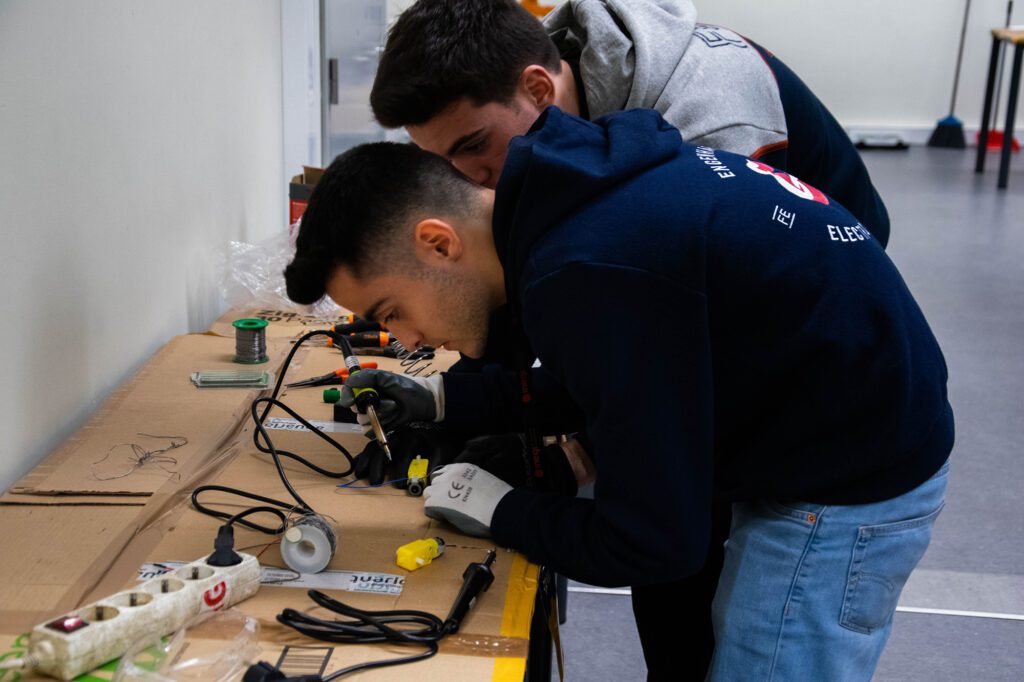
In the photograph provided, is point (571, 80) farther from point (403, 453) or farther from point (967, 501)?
point (967, 501)

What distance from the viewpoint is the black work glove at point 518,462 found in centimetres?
126

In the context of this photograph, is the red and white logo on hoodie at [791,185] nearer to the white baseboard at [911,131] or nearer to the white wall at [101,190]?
the white wall at [101,190]

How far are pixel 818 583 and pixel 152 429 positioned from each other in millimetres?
942

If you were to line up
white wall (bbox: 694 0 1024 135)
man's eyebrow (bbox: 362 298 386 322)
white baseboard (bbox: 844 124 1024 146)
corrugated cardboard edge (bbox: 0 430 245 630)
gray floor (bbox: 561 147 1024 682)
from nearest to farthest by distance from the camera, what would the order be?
corrugated cardboard edge (bbox: 0 430 245 630), man's eyebrow (bbox: 362 298 386 322), gray floor (bbox: 561 147 1024 682), white wall (bbox: 694 0 1024 135), white baseboard (bbox: 844 124 1024 146)

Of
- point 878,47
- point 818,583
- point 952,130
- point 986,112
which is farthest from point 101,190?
A: point 952,130

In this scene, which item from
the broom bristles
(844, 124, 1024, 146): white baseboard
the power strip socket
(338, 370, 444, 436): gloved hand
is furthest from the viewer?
(844, 124, 1024, 146): white baseboard

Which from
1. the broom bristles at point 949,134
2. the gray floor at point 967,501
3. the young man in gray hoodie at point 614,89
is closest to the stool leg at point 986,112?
the broom bristles at point 949,134

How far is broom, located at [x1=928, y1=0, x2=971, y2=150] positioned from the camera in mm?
8242

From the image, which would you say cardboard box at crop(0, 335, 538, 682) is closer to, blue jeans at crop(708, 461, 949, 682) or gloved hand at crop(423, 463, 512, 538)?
gloved hand at crop(423, 463, 512, 538)

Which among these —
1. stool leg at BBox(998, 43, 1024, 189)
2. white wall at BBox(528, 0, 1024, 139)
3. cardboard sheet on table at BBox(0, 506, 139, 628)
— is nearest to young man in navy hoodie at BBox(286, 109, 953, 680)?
cardboard sheet on table at BBox(0, 506, 139, 628)

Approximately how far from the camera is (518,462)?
1.27 m

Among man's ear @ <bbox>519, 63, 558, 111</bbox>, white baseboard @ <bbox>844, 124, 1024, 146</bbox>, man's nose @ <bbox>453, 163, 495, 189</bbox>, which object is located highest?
man's ear @ <bbox>519, 63, 558, 111</bbox>

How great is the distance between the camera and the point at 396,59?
58.3 inches

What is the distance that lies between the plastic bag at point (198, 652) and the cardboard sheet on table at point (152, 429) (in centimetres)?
35
